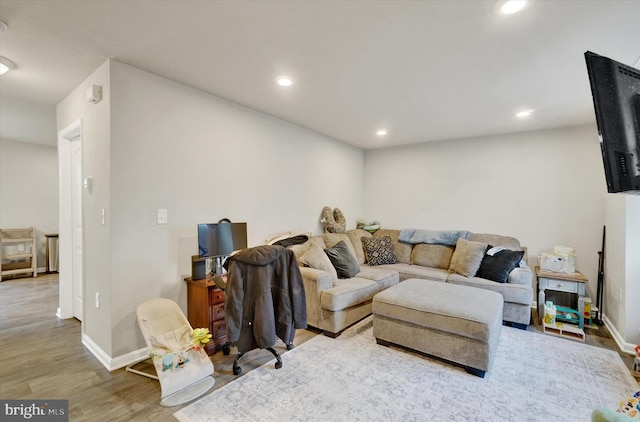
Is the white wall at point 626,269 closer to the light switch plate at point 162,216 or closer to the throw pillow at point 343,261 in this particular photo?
the throw pillow at point 343,261

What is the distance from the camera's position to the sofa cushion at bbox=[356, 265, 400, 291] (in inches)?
140

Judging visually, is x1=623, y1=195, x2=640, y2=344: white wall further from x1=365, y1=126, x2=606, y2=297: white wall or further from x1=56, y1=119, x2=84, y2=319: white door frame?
x1=56, y1=119, x2=84, y2=319: white door frame

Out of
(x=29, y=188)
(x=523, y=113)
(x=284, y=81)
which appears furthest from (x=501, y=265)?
(x=29, y=188)

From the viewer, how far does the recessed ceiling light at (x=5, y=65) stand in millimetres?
2226

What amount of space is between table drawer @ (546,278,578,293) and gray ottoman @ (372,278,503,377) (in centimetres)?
128

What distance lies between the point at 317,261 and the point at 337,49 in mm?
2132

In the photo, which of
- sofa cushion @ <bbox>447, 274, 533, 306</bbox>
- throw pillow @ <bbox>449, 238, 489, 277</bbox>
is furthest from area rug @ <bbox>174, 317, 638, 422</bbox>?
throw pillow @ <bbox>449, 238, 489, 277</bbox>

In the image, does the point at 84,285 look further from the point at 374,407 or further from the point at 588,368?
the point at 588,368

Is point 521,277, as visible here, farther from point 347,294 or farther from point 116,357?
point 116,357

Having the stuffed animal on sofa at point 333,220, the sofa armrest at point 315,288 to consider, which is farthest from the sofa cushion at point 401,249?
the sofa armrest at point 315,288

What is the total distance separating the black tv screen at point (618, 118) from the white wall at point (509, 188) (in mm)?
3500

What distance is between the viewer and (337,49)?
2057 mm

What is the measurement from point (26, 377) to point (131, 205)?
5.04ft

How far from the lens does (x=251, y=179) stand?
3355mm
